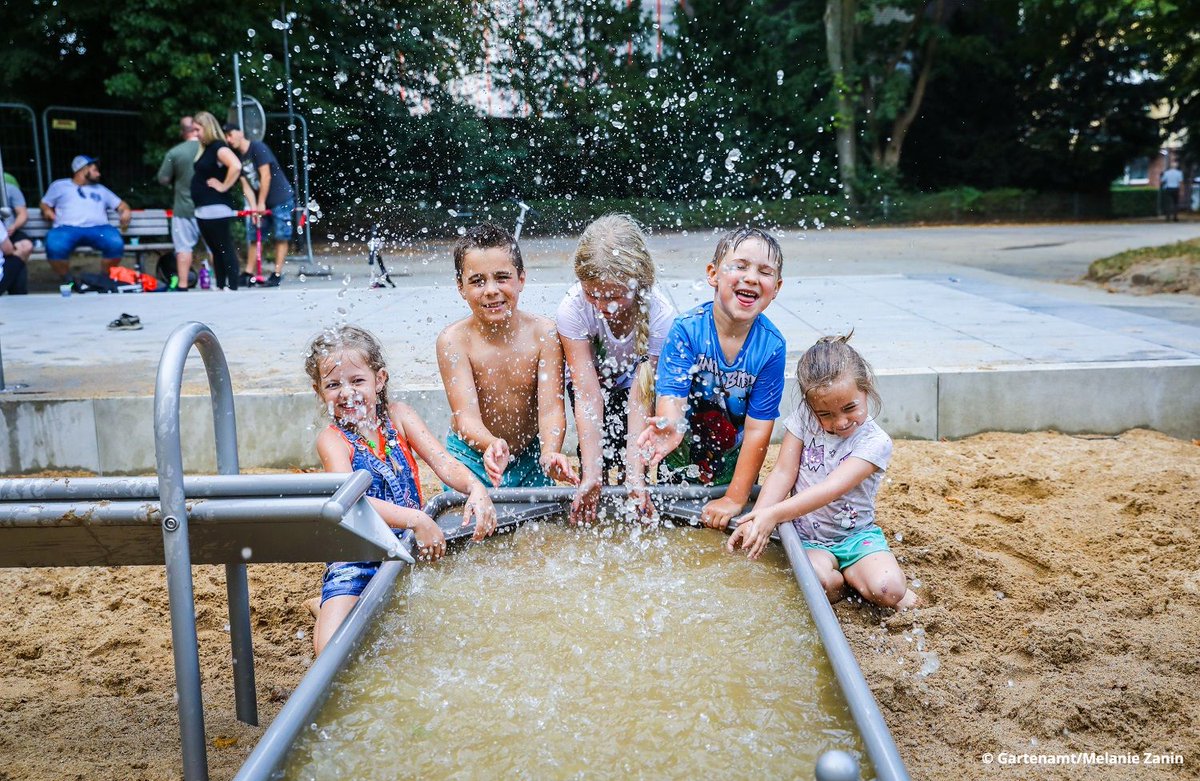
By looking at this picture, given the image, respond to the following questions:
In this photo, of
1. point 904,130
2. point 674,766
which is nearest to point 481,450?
point 674,766

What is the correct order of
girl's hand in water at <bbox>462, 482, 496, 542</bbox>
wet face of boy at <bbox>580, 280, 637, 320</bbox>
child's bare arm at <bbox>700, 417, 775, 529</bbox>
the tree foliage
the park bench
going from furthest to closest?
the tree foliage < the park bench < wet face of boy at <bbox>580, 280, 637, 320</bbox> < child's bare arm at <bbox>700, 417, 775, 529</bbox> < girl's hand in water at <bbox>462, 482, 496, 542</bbox>

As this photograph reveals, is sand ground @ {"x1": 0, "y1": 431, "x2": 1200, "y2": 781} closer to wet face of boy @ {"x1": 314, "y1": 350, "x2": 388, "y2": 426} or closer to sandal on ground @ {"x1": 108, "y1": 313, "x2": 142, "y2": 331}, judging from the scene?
wet face of boy @ {"x1": 314, "y1": 350, "x2": 388, "y2": 426}

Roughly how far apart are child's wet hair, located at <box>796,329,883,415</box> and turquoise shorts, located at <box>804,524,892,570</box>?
0.52 m

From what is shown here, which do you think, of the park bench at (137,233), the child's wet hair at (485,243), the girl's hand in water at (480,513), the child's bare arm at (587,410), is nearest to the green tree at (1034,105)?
the park bench at (137,233)

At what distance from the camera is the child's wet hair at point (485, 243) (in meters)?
3.48

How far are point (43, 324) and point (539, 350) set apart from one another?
5.47 metres

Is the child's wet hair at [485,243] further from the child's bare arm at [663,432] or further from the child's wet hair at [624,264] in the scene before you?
the child's bare arm at [663,432]

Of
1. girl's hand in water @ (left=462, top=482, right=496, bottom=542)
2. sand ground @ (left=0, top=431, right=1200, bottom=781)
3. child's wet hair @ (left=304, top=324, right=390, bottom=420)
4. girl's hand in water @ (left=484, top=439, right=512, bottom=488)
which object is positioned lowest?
sand ground @ (left=0, top=431, right=1200, bottom=781)

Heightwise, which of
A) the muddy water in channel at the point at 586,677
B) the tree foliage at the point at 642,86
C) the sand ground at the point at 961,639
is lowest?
the sand ground at the point at 961,639

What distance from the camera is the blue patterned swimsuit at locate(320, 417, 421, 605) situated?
295 centimetres

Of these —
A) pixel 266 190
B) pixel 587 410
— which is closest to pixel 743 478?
pixel 587 410

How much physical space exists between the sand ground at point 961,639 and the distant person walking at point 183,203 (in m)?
7.49

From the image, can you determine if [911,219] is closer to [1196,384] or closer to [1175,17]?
[1175,17]

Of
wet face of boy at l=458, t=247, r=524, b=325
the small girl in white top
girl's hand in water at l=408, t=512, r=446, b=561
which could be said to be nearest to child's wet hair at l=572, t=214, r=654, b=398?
the small girl in white top
